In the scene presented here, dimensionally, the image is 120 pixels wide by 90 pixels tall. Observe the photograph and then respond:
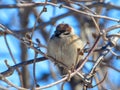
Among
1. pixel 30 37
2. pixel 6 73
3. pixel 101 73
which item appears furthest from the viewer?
pixel 101 73

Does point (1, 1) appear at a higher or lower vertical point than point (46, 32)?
higher

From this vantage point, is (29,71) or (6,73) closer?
(6,73)

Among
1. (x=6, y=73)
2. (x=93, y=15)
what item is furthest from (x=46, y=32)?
(x=93, y=15)

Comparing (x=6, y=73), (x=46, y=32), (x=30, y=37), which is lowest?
(x=46, y=32)

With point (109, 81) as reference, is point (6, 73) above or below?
above

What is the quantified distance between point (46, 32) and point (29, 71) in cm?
45

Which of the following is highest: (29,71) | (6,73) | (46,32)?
(6,73)

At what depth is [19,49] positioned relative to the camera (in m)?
4.08

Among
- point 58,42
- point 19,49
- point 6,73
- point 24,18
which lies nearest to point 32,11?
point 24,18

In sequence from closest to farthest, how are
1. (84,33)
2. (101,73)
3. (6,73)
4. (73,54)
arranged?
(6,73), (73,54), (101,73), (84,33)

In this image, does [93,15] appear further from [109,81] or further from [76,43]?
[109,81]

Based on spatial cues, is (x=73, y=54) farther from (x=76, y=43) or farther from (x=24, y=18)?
(x=24, y=18)

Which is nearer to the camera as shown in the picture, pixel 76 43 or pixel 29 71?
pixel 76 43

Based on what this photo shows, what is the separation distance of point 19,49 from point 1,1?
19.3 inches
